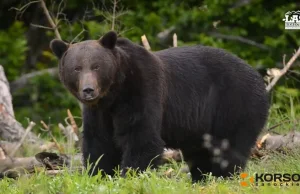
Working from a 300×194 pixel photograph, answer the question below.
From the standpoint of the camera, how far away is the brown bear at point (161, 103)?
26.5 feet

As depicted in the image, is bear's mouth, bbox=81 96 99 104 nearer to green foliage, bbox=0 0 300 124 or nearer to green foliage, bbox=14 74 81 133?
Result: green foliage, bbox=0 0 300 124

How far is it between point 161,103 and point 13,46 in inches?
390

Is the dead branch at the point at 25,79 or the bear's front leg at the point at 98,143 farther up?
the bear's front leg at the point at 98,143

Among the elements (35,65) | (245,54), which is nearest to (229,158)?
(245,54)

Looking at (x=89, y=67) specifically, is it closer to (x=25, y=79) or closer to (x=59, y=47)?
(x=59, y=47)

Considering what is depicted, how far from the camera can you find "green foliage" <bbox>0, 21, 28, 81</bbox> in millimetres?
17766

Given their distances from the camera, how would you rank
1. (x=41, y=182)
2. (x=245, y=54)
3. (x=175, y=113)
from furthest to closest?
(x=245, y=54)
(x=175, y=113)
(x=41, y=182)

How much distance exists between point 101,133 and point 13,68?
10263 millimetres

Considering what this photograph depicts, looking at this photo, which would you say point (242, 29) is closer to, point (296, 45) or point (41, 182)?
point (296, 45)

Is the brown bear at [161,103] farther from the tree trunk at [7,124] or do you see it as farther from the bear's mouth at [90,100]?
the tree trunk at [7,124]

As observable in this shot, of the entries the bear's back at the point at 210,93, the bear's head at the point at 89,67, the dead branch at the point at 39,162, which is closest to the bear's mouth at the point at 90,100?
the bear's head at the point at 89,67

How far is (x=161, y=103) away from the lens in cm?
838

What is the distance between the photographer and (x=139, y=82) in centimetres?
822

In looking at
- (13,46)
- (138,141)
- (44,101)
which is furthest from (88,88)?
(44,101)
